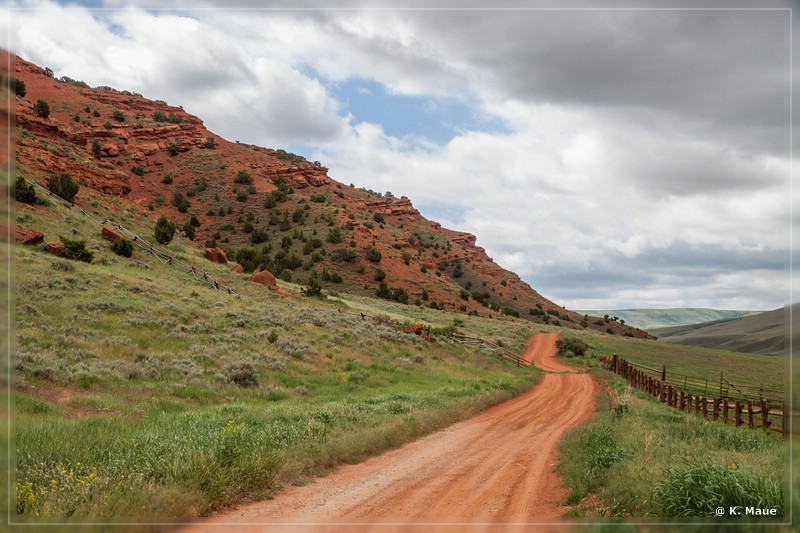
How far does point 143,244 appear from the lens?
4238 centimetres

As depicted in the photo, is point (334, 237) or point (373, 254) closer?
point (334, 237)

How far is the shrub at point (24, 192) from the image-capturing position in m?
36.7

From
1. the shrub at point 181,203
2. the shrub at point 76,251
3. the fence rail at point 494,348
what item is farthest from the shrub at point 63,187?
the fence rail at point 494,348

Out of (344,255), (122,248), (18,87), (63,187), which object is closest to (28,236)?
(122,248)

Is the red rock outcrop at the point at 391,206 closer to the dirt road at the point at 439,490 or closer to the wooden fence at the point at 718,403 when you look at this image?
the wooden fence at the point at 718,403

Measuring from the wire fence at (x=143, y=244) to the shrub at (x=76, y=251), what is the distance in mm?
7446

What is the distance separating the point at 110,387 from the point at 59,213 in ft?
105

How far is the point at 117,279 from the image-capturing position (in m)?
28.4

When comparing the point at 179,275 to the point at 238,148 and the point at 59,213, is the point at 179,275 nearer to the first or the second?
the point at 59,213

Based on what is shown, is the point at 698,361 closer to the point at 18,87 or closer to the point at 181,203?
the point at 18,87

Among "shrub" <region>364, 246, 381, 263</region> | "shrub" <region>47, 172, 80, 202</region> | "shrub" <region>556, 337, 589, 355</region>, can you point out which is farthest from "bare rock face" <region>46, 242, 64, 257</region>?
"shrub" <region>364, 246, 381, 263</region>

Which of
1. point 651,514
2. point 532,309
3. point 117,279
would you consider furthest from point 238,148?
point 651,514

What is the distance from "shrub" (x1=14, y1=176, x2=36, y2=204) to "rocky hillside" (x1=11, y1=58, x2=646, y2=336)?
36.0ft

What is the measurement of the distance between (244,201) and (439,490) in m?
85.9
